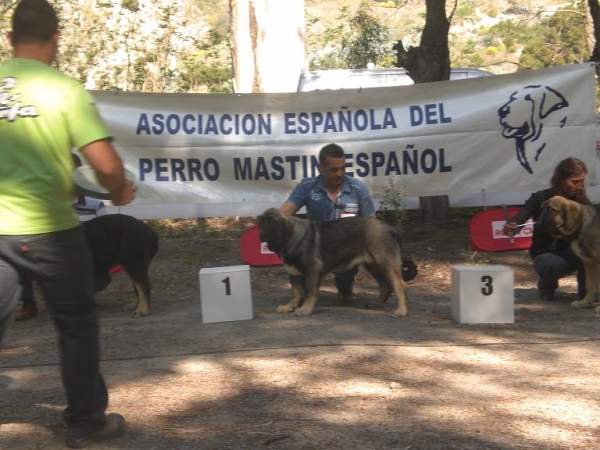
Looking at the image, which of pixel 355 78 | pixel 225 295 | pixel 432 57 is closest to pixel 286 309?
pixel 225 295

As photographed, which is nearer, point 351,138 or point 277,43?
point 351,138

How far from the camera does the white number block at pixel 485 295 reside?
7129 mm

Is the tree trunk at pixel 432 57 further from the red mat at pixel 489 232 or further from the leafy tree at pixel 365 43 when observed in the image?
the leafy tree at pixel 365 43

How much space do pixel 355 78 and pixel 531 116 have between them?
16.1 feet

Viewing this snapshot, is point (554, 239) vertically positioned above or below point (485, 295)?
above

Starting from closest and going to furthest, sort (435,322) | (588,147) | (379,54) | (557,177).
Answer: (435,322)
(557,177)
(588,147)
(379,54)

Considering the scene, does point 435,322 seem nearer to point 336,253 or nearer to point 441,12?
point 336,253

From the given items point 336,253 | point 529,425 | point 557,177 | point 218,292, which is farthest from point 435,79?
point 529,425

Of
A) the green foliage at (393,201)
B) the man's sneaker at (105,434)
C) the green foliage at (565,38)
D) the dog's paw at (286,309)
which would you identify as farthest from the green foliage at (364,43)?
the man's sneaker at (105,434)

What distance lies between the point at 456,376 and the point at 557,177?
10.1 ft

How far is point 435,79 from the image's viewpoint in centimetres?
1120

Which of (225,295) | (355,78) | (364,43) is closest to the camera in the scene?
(225,295)

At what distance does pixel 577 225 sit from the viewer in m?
7.45

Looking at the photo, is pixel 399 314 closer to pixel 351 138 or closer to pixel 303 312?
pixel 303 312
